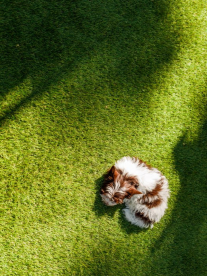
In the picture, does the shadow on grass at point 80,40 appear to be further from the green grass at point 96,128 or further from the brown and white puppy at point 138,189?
the brown and white puppy at point 138,189

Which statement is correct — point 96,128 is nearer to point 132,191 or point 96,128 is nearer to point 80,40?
point 132,191

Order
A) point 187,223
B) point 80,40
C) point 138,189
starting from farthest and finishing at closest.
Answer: point 187,223, point 80,40, point 138,189

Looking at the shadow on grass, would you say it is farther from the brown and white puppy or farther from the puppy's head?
the puppy's head

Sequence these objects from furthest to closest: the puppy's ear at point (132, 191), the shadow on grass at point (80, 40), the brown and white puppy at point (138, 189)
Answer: the shadow on grass at point (80, 40) < the brown and white puppy at point (138, 189) < the puppy's ear at point (132, 191)

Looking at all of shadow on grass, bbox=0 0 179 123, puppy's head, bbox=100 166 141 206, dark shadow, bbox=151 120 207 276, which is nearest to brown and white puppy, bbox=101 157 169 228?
puppy's head, bbox=100 166 141 206

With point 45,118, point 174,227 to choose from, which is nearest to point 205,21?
point 45,118

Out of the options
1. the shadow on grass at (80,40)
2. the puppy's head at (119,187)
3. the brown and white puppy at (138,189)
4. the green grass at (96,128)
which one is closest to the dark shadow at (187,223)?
the green grass at (96,128)

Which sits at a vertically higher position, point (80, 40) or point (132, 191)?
point (80, 40)

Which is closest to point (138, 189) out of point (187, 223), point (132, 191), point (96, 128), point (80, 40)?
point (132, 191)
